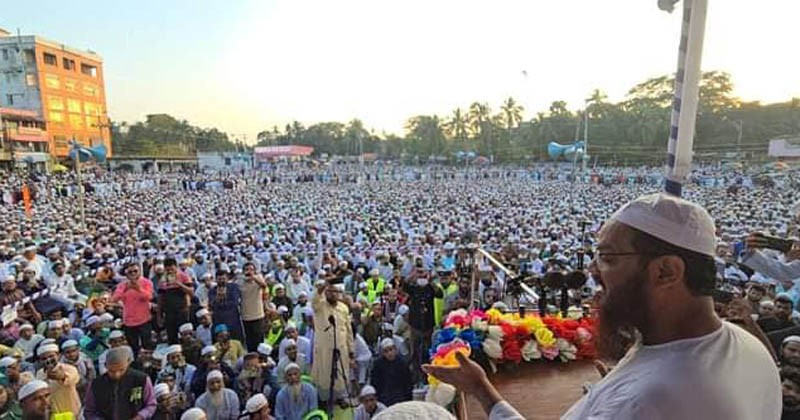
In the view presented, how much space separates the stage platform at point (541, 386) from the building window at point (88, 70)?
5484 cm

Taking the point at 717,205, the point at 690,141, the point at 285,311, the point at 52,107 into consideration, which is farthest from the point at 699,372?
the point at 52,107

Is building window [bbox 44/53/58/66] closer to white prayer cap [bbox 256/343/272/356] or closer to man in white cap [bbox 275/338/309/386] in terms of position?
white prayer cap [bbox 256/343/272/356]

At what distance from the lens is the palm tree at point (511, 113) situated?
59.5 m

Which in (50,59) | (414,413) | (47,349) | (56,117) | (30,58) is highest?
(50,59)

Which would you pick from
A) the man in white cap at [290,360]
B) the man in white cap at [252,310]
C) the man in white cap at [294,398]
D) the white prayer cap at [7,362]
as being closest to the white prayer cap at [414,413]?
the man in white cap at [294,398]

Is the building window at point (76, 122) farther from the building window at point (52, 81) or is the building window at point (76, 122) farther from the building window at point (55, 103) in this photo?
the building window at point (52, 81)

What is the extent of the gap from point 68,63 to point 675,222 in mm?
54092

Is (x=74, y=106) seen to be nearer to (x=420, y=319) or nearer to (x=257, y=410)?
(x=420, y=319)

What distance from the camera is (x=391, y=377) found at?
467cm

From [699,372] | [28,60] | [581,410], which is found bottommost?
[581,410]

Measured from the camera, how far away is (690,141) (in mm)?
2436

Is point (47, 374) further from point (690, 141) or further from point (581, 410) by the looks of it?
point (690, 141)

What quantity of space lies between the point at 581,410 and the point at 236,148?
73.5 meters

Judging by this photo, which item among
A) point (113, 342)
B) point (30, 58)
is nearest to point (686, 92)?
point (113, 342)
